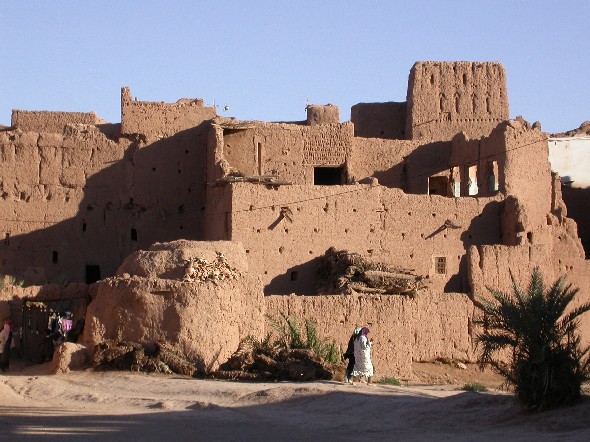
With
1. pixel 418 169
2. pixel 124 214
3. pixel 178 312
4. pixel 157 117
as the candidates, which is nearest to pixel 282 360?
pixel 178 312

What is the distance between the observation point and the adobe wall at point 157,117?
103 ft

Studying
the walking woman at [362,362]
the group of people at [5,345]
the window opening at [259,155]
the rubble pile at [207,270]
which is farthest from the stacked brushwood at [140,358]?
the window opening at [259,155]

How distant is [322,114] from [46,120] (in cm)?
915

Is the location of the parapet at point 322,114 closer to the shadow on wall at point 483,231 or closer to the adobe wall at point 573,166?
the adobe wall at point 573,166

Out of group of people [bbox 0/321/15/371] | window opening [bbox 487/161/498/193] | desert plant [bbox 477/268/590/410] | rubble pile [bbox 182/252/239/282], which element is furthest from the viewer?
window opening [bbox 487/161/498/193]

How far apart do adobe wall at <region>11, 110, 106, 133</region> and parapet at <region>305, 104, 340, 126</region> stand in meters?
7.62

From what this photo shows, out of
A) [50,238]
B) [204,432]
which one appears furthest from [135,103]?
[204,432]

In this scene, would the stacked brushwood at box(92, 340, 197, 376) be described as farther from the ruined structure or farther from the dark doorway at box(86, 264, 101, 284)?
the dark doorway at box(86, 264, 101, 284)

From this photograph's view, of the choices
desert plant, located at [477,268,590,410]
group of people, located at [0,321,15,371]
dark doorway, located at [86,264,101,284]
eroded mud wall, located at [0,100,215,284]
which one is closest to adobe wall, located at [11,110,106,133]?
eroded mud wall, located at [0,100,215,284]

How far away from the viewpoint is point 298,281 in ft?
92.3

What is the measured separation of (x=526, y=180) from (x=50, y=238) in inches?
478

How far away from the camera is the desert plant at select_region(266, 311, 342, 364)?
68.4 feet

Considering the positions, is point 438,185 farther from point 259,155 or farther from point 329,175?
point 259,155

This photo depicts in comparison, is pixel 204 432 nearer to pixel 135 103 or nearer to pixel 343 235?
pixel 343 235
